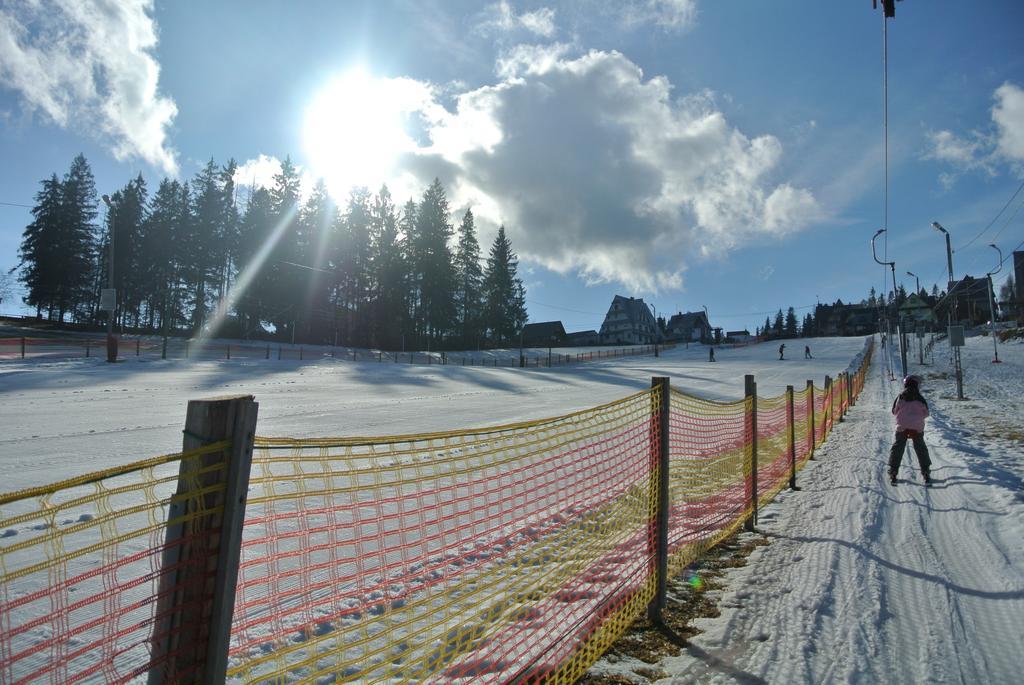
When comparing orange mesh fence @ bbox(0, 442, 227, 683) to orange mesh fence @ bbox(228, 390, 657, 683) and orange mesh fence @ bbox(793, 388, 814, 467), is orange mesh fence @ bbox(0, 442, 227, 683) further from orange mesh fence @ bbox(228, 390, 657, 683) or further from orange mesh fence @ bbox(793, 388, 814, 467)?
orange mesh fence @ bbox(793, 388, 814, 467)

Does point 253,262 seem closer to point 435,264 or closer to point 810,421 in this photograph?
point 435,264

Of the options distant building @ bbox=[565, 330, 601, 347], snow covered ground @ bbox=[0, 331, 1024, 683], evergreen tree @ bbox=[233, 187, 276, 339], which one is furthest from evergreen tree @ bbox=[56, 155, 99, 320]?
distant building @ bbox=[565, 330, 601, 347]

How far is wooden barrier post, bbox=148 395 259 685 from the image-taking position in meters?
1.49

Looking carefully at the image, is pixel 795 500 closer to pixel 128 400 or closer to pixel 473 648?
pixel 473 648

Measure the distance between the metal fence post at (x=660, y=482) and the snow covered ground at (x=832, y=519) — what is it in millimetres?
497

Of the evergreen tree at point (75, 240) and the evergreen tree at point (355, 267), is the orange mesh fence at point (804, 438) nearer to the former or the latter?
the evergreen tree at point (355, 267)

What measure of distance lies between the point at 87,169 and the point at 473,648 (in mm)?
66900

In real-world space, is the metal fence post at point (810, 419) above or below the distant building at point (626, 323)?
below

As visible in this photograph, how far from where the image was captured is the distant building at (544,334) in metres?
82.8

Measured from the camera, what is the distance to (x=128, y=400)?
1259 centimetres

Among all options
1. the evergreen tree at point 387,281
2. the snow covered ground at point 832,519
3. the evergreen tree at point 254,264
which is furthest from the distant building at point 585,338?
the snow covered ground at point 832,519

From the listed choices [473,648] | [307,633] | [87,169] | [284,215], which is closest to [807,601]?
[473,648]

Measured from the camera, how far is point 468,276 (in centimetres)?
→ 6197

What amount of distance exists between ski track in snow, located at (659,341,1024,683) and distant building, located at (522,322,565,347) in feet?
246
